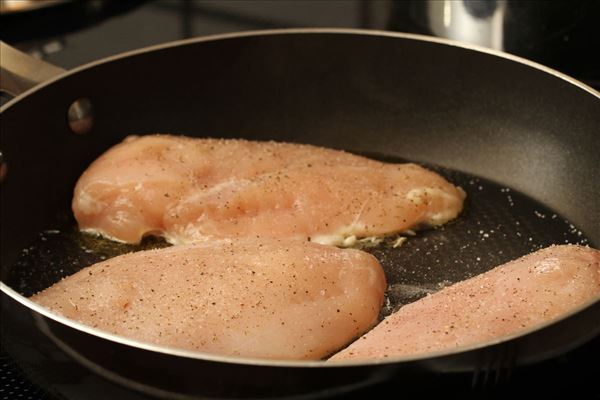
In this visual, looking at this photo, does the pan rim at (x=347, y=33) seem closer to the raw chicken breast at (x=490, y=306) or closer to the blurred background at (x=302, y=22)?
the blurred background at (x=302, y=22)

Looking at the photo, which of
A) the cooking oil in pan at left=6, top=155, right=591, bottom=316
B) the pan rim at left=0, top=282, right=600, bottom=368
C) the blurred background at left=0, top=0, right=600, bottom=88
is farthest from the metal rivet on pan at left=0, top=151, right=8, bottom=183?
the pan rim at left=0, top=282, right=600, bottom=368

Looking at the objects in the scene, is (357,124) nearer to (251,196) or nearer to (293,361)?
(251,196)

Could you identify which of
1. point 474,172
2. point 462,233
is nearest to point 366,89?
point 474,172

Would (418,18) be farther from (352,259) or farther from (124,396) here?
(124,396)

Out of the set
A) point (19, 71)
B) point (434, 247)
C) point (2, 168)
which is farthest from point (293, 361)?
point (19, 71)

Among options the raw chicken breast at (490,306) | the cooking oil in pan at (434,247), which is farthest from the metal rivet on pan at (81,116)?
the raw chicken breast at (490,306)

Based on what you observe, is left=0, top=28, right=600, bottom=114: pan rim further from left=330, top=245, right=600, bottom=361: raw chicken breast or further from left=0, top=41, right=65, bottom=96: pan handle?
left=330, top=245, right=600, bottom=361: raw chicken breast
